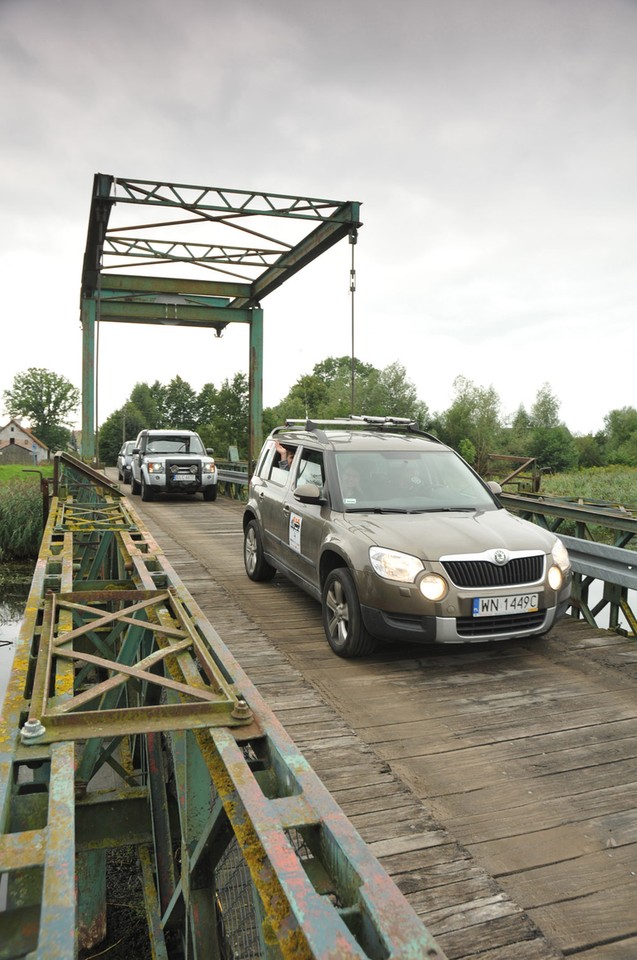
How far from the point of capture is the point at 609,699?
4.90 meters

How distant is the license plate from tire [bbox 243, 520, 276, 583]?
11.6ft

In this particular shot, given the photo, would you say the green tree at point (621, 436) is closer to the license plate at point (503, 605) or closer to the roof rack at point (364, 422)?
the roof rack at point (364, 422)

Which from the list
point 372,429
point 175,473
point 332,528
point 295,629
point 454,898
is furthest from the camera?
point 175,473

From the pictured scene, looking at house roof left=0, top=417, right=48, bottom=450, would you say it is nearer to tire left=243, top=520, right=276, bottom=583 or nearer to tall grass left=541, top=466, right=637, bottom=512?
tall grass left=541, top=466, right=637, bottom=512

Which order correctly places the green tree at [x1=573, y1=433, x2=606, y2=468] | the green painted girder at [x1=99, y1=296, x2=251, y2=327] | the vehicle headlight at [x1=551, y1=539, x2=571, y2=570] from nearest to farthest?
1. the vehicle headlight at [x1=551, y1=539, x2=571, y2=570]
2. the green painted girder at [x1=99, y1=296, x2=251, y2=327]
3. the green tree at [x1=573, y1=433, x2=606, y2=468]

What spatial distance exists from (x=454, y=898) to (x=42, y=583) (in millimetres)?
3465

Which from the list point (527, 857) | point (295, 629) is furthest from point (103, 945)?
point (527, 857)

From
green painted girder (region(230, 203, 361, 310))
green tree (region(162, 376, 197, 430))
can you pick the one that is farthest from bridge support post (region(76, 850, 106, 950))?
green tree (region(162, 376, 197, 430))

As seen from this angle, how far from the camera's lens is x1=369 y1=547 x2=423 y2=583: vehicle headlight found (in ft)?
17.0

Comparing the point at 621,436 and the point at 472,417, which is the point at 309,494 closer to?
the point at 472,417

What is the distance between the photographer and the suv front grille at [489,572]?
5.22 meters

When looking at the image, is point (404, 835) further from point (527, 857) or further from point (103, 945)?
point (103, 945)

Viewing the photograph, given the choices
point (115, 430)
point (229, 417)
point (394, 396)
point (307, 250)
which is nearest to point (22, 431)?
point (115, 430)

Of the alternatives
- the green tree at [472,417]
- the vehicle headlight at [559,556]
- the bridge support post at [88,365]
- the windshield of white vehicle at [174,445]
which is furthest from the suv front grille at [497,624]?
the green tree at [472,417]
